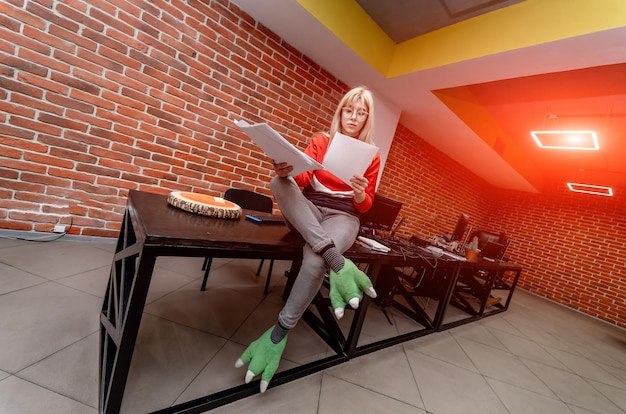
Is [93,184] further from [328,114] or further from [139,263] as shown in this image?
[328,114]

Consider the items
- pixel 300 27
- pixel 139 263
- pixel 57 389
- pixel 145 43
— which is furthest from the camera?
pixel 300 27

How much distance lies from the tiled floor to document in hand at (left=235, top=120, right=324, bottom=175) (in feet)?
3.26

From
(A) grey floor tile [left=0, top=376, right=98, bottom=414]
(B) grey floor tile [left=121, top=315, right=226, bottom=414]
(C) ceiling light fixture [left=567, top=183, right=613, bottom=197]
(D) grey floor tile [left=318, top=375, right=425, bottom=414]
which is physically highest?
(C) ceiling light fixture [left=567, top=183, right=613, bottom=197]

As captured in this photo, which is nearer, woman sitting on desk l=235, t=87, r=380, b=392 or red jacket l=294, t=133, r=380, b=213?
woman sitting on desk l=235, t=87, r=380, b=392

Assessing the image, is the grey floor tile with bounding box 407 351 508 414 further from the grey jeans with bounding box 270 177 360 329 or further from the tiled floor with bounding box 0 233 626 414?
the grey jeans with bounding box 270 177 360 329

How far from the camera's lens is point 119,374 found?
0.76 meters

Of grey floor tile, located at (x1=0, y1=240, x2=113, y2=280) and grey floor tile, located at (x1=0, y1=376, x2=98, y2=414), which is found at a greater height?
grey floor tile, located at (x1=0, y1=376, x2=98, y2=414)

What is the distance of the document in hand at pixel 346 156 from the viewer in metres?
1.23

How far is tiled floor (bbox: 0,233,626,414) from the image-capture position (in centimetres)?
98

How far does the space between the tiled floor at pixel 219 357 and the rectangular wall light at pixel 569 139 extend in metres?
2.36

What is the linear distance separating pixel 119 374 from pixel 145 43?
234 cm

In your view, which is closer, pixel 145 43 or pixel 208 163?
pixel 145 43

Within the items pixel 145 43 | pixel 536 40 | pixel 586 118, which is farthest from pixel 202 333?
pixel 586 118

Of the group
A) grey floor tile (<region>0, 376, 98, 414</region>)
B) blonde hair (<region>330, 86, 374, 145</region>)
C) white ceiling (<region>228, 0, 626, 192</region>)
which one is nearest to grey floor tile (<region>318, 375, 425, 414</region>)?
grey floor tile (<region>0, 376, 98, 414</region>)
